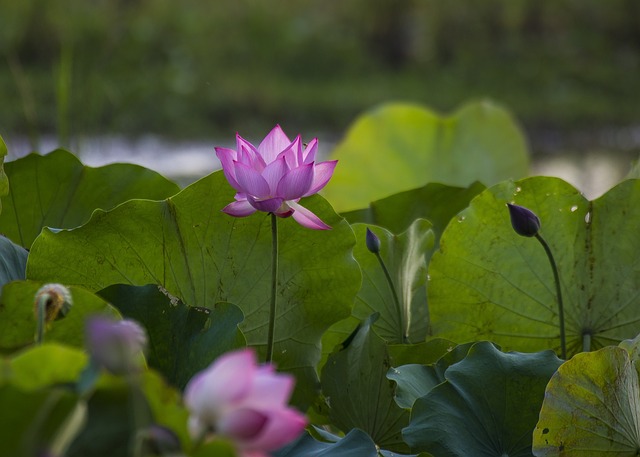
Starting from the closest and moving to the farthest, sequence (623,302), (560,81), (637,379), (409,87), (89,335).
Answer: (89,335) < (637,379) < (623,302) < (409,87) < (560,81)

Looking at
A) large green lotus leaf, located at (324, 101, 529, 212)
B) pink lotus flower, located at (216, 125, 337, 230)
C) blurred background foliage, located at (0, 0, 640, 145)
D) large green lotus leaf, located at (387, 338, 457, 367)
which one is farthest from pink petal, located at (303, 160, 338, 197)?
blurred background foliage, located at (0, 0, 640, 145)

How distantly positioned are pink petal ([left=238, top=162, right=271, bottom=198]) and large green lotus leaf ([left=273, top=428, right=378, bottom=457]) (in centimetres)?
10

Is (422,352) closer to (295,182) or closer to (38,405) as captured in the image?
(295,182)

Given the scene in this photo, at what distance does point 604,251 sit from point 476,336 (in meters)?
0.08

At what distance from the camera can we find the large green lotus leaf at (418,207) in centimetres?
60

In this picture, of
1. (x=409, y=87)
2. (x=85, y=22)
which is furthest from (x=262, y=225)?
(x=409, y=87)

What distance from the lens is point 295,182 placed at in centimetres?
38

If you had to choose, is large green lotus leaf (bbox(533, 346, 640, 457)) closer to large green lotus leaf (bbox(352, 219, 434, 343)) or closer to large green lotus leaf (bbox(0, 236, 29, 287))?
large green lotus leaf (bbox(352, 219, 434, 343))

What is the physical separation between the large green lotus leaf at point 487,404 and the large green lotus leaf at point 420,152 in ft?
1.55

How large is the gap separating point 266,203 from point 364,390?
0.37ft

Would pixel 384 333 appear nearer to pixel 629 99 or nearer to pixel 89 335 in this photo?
pixel 89 335

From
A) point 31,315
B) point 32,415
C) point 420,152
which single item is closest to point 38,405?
point 32,415

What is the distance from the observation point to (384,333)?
51cm

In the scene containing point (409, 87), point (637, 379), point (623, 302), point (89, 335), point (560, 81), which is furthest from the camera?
point (560, 81)
